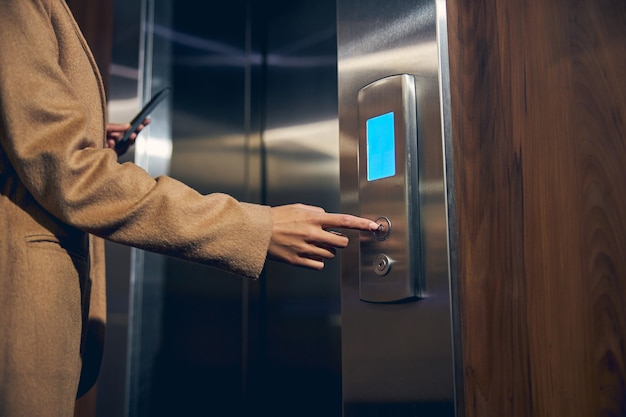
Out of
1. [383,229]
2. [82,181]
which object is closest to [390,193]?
[383,229]

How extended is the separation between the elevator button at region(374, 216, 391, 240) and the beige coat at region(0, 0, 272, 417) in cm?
21

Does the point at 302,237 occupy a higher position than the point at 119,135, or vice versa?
the point at 119,135

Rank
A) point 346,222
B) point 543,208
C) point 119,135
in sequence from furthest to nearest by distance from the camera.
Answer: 1. point 119,135
2. point 346,222
3. point 543,208

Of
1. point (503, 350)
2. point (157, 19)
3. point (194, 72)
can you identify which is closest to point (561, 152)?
point (503, 350)

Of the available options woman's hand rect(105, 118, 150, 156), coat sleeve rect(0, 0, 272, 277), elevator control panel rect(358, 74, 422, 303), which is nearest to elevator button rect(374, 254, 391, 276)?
elevator control panel rect(358, 74, 422, 303)

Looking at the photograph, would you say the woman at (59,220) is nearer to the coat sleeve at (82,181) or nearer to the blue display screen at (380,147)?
the coat sleeve at (82,181)

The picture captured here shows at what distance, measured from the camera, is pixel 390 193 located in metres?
0.97

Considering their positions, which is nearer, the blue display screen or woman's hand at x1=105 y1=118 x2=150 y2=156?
the blue display screen

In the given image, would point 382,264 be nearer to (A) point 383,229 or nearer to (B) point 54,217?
(A) point 383,229

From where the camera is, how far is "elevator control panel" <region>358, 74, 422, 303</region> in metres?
0.94

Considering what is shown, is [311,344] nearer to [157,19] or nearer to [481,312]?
[481,312]

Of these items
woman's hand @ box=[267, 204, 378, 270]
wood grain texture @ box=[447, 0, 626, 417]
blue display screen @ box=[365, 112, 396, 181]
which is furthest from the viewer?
blue display screen @ box=[365, 112, 396, 181]

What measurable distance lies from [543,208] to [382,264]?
0.92 ft

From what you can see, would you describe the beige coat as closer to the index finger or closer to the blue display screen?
the index finger
